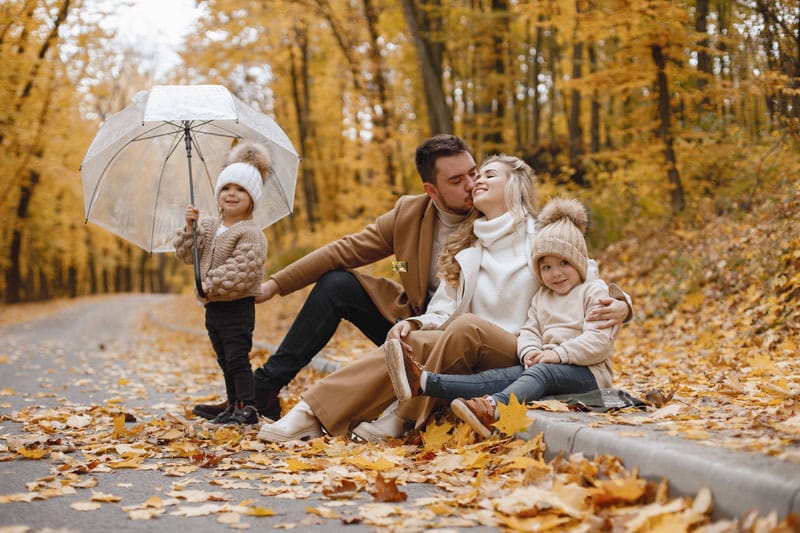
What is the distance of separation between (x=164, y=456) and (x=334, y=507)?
146cm

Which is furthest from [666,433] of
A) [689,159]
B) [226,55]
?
[226,55]

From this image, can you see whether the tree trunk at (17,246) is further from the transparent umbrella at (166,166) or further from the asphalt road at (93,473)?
the transparent umbrella at (166,166)

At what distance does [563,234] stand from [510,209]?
499 millimetres

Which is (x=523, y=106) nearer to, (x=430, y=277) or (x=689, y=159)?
(x=689, y=159)

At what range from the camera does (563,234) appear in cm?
388

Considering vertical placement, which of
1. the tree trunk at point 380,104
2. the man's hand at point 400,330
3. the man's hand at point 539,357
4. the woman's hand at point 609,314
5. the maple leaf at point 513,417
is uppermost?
the tree trunk at point 380,104

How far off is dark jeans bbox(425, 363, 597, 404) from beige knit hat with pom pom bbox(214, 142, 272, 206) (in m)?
1.86

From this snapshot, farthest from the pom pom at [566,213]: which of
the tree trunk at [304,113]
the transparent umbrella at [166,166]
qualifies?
the tree trunk at [304,113]

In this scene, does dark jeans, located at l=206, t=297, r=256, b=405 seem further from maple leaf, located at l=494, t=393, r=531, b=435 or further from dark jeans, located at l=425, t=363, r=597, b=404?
maple leaf, located at l=494, t=393, r=531, b=435

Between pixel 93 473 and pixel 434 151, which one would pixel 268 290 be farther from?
pixel 93 473

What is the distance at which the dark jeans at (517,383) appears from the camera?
3633 mm

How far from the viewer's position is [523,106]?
803 inches

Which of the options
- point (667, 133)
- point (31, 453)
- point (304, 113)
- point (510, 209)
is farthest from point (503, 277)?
point (304, 113)

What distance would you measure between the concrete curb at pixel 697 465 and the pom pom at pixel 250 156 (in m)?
2.77
